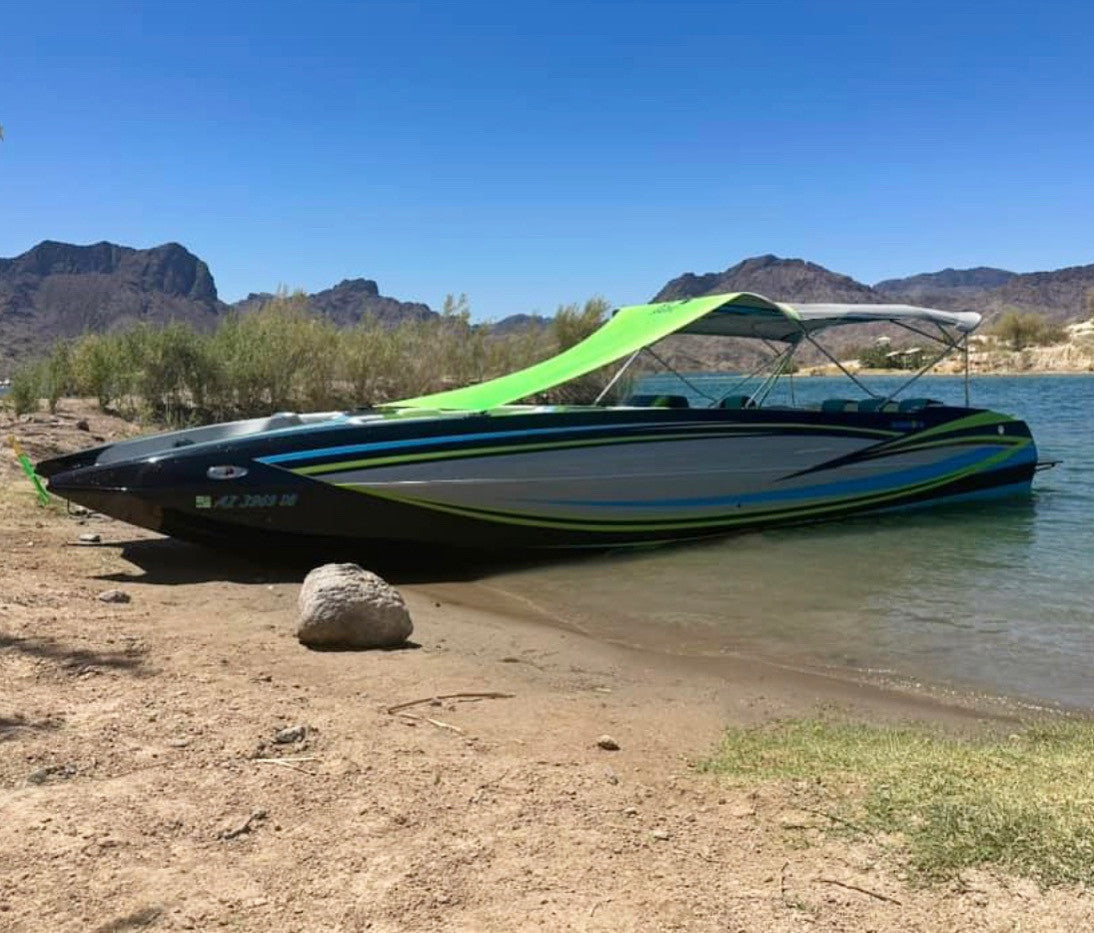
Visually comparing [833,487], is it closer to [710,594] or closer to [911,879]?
[710,594]

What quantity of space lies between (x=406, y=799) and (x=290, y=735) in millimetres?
705

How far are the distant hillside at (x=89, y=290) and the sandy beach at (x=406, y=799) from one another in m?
128

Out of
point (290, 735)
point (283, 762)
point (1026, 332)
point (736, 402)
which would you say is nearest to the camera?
point (283, 762)

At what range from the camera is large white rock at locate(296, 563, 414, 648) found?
522 cm

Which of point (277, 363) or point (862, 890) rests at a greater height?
point (277, 363)

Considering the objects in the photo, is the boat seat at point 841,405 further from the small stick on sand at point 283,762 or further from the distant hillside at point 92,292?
the distant hillside at point 92,292

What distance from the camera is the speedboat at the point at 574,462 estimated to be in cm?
745

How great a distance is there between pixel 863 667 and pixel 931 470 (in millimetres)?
6262

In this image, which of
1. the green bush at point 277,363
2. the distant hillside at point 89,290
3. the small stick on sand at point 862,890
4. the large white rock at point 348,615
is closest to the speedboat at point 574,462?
the large white rock at point 348,615

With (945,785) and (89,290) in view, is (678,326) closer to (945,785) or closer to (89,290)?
(945,785)

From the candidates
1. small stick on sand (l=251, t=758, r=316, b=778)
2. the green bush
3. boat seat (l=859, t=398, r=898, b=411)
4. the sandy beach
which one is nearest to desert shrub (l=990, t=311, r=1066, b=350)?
the green bush

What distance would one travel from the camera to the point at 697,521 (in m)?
9.55

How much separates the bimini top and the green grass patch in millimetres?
5305

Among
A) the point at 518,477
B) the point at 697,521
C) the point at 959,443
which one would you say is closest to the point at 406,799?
the point at 518,477
